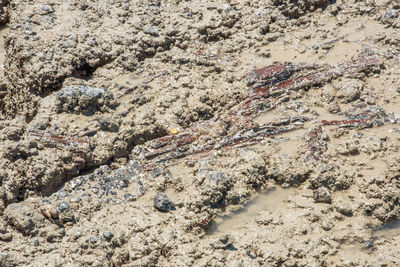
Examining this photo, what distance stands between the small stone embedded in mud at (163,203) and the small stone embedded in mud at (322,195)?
1229 millimetres

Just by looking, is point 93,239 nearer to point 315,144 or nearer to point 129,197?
point 129,197

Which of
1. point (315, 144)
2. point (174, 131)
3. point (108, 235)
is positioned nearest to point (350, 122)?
point (315, 144)

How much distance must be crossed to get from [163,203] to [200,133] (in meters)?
0.82

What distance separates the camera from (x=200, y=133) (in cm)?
404

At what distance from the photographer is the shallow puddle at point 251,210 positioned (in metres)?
3.55

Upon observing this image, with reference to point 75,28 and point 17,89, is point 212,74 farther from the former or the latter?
point 17,89

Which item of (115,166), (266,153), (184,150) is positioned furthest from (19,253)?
(266,153)

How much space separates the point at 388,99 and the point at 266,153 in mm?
1410

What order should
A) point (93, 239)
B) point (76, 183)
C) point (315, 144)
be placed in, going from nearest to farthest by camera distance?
point (93, 239) < point (76, 183) < point (315, 144)

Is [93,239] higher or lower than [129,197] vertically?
lower

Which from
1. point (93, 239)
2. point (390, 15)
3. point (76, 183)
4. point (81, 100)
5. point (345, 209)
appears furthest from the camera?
point (390, 15)

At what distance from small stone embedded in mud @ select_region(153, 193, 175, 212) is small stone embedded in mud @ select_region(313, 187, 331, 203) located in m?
1.23

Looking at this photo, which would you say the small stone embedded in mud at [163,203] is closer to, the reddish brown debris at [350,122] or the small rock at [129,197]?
the small rock at [129,197]

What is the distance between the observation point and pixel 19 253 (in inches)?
129
